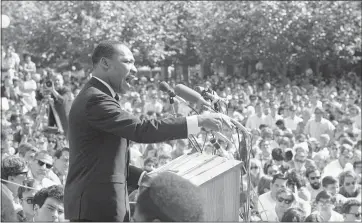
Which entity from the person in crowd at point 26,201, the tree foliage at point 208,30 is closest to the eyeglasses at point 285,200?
the person in crowd at point 26,201

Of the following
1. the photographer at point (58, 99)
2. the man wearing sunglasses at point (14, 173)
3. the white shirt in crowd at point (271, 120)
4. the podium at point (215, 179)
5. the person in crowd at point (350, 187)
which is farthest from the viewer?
the white shirt in crowd at point (271, 120)

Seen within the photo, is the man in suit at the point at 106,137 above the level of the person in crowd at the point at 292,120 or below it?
above

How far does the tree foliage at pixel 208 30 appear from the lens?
90.3 ft

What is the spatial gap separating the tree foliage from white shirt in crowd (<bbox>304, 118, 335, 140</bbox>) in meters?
12.1

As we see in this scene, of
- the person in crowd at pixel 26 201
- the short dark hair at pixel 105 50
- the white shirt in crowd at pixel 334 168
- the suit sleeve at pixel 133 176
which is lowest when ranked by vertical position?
the white shirt in crowd at pixel 334 168

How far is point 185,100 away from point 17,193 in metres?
3.66

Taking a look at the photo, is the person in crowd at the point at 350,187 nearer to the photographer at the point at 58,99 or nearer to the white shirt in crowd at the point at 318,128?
the photographer at the point at 58,99

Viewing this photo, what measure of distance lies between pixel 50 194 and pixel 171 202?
357cm

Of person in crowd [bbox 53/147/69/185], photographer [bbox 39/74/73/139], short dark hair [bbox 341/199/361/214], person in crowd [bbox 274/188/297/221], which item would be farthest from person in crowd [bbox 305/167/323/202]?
photographer [bbox 39/74/73/139]

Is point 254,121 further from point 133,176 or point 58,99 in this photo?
point 133,176

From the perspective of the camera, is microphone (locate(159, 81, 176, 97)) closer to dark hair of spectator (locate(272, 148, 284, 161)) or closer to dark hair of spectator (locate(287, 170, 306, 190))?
dark hair of spectator (locate(287, 170, 306, 190))

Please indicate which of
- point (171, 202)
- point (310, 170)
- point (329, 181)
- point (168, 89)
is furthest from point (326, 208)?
point (171, 202)

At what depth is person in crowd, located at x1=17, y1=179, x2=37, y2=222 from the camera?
22.7ft

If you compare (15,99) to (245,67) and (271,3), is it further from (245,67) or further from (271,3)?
(245,67)
